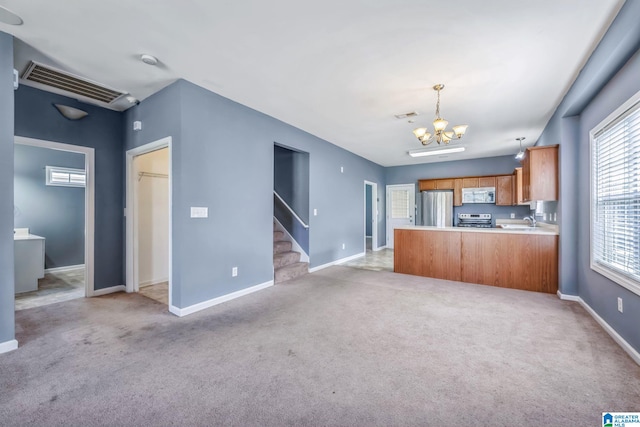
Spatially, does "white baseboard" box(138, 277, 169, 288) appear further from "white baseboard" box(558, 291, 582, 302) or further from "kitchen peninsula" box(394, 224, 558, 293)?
"white baseboard" box(558, 291, 582, 302)

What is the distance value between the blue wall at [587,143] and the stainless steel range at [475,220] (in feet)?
10.2

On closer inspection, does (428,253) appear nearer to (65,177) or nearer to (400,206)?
(400,206)

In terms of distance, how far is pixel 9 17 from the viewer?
2.07 metres

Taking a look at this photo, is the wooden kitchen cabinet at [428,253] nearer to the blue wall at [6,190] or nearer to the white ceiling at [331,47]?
the white ceiling at [331,47]

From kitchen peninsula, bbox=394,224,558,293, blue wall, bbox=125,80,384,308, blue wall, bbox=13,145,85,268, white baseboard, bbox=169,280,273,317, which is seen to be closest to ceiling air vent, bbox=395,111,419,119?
blue wall, bbox=125,80,384,308

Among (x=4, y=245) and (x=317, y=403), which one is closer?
(x=317, y=403)

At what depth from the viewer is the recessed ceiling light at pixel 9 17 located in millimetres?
2014

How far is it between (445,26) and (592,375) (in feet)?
9.26

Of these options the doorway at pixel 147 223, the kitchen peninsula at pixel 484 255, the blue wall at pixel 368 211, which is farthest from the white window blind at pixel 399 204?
the doorway at pixel 147 223

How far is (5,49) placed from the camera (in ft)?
7.46

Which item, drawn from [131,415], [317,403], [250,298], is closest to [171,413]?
[131,415]

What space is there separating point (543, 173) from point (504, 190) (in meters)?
3.29

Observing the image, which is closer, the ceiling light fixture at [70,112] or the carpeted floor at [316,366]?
the carpeted floor at [316,366]

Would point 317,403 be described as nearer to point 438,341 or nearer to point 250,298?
point 438,341
